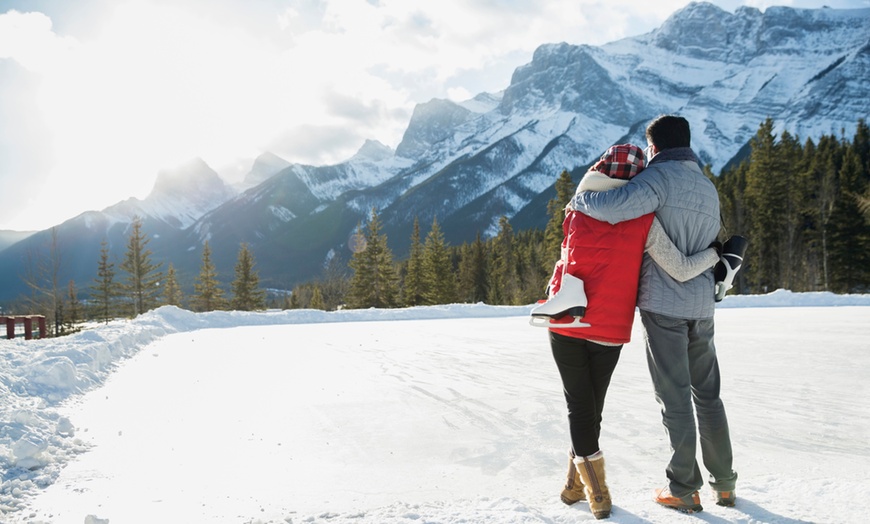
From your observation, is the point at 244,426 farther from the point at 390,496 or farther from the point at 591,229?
the point at 591,229

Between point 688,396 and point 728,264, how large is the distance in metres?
0.77

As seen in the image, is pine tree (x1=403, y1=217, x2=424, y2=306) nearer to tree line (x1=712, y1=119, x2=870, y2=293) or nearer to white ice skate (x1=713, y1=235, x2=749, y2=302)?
tree line (x1=712, y1=119, x2=870, y2=293)

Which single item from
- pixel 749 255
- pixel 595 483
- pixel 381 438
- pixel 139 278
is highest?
pixel 139 278

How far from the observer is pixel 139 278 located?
1531 inches

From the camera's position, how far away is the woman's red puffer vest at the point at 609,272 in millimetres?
2514

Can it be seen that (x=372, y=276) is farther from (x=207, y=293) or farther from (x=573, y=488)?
(x=573, y=488)

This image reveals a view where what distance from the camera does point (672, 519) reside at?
244cm

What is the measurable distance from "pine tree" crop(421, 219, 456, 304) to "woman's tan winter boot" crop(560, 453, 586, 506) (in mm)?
38761

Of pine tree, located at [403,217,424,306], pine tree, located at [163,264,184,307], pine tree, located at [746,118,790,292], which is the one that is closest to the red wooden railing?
pine tree, located at [403,217,424,306]

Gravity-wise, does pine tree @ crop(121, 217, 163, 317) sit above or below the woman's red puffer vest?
above

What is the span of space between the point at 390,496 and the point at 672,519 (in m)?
1.55

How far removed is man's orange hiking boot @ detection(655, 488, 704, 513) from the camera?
2.51 m

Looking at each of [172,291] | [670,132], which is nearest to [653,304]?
[670,132]

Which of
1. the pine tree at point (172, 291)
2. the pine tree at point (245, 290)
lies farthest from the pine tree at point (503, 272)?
the pine tree at point (172, 291)
